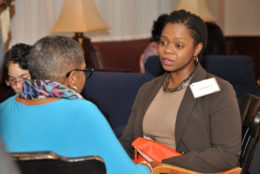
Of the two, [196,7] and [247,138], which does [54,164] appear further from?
[196,7]

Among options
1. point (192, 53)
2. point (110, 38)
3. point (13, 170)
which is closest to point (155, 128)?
point (192, 53)

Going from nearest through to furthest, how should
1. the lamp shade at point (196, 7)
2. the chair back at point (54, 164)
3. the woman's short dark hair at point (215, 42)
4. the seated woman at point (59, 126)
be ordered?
the chair back at point (54, 164) < the seated woman at point (59, 126) < the woman's short dark hair at point (215, 42) < the lamp shade at point (196, 7)

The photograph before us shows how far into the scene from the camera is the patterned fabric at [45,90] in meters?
1.08

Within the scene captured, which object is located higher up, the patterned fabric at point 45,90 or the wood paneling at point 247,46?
the patterned fabric at point 45,90

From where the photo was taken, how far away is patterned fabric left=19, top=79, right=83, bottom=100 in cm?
108

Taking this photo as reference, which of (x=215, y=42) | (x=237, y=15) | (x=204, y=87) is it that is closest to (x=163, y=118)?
(x=204, y=87)

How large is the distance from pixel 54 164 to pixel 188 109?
0.99 metres

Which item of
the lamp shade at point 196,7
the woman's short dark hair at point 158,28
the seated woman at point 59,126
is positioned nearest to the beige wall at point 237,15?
the lamp shade at point 196,7

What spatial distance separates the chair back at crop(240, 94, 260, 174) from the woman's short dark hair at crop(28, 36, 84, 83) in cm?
103

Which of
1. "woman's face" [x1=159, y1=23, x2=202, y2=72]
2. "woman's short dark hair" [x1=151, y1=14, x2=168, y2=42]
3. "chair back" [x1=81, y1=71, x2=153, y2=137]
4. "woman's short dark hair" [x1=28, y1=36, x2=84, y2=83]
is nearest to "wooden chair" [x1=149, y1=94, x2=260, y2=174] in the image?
"woman's face" [x1=159, y1=23, x2=202, y2=72]

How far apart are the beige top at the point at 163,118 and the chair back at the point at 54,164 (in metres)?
0.91

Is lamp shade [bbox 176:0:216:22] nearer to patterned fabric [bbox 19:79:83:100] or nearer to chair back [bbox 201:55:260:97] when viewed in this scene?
chair back [bbox 201:55:260:97]

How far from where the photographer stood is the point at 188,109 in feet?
5.63

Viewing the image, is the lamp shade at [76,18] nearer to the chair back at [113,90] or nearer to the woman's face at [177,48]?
the chair back at [113,90]
